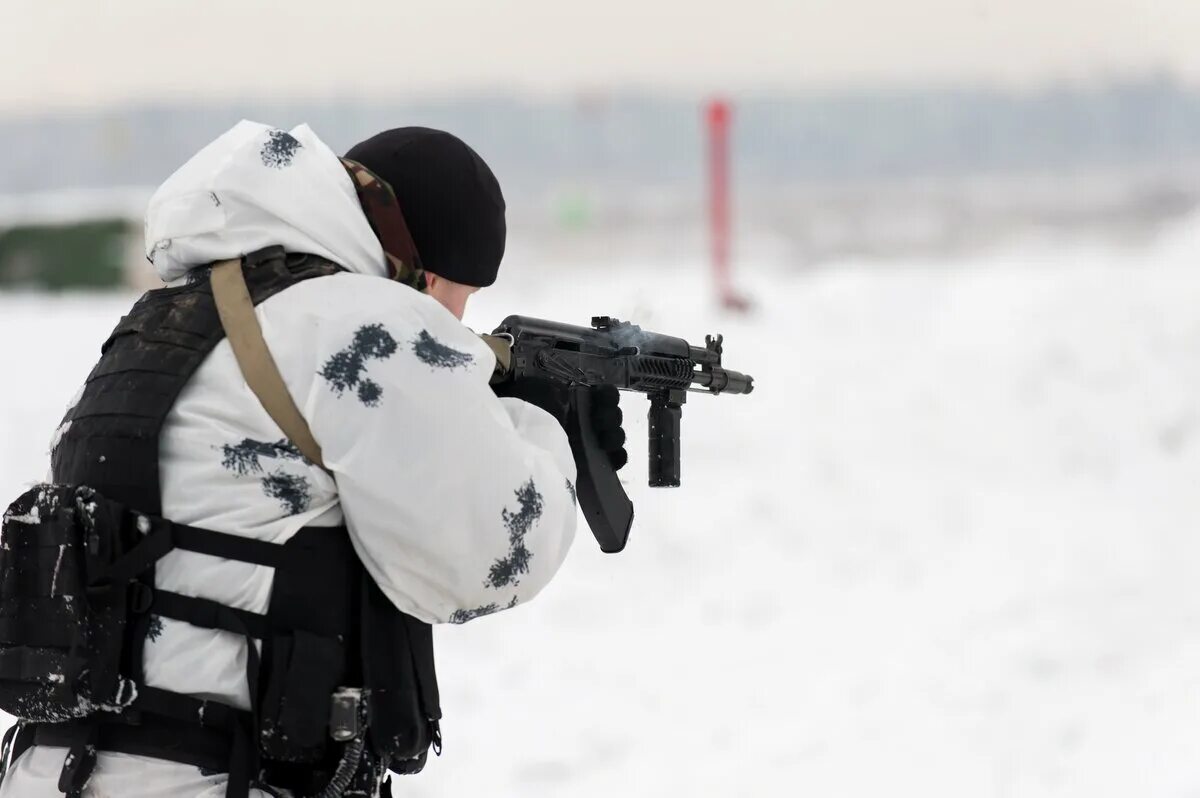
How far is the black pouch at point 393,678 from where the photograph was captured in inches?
76.6

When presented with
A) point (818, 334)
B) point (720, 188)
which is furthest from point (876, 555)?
point (720, 188)

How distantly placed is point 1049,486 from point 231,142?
524cm

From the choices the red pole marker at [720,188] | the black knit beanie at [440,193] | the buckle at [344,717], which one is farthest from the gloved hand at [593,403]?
the red pole marker at [720,188]

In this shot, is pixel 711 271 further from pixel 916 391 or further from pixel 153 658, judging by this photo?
pixel 153 658

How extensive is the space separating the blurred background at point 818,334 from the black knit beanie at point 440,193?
39.7 inches

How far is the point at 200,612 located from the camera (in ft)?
6.01

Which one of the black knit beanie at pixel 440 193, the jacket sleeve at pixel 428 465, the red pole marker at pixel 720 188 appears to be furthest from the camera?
the red pole marker at pixel 720 188

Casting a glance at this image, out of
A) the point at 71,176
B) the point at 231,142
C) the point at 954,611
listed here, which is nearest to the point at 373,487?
the point at 231,142

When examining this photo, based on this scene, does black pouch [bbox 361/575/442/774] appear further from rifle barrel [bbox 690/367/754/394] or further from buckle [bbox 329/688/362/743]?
rifle barrel [bbox 690/367/754/394]

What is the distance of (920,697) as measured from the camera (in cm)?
504

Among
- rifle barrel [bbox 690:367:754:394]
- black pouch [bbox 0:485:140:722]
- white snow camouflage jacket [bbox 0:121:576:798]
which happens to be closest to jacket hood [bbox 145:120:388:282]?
white snow camouflage jacket [bbox 0:121:576:798]

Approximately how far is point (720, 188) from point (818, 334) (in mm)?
1425

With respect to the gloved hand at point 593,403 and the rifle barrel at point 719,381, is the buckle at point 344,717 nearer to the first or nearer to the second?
the gloved hand at point 593,403

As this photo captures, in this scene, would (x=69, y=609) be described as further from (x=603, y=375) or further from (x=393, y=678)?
(x=603, y=375)
